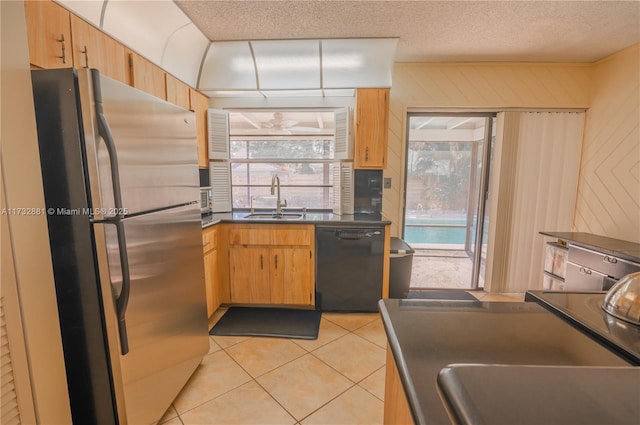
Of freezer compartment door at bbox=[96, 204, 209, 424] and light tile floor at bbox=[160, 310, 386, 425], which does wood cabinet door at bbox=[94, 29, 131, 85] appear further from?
light tile floor at bbox=[160, 310, 386, 425]

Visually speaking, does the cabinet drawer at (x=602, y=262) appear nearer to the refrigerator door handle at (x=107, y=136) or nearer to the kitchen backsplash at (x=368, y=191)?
the kitchen backsplash at (x=368, y=191)

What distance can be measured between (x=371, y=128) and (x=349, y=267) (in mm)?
1352

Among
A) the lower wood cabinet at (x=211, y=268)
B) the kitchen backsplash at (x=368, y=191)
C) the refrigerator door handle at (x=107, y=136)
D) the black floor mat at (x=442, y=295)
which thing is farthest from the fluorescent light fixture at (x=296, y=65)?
the black floor mat at (x=442, y=295)

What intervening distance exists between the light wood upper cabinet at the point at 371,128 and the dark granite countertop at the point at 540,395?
253 cm

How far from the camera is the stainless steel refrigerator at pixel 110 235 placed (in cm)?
117

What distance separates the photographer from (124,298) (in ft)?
4.15

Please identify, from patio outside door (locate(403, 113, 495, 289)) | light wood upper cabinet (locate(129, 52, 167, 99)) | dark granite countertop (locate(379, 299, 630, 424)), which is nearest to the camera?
dark granite countertop (locate(379, 299, 630, 424))

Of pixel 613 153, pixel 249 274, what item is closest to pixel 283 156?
pixel 249 274

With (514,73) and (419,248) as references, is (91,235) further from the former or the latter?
(419,248)

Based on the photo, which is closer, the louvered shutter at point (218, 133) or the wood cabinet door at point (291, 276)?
the wood cabinet door at point (291, 276)

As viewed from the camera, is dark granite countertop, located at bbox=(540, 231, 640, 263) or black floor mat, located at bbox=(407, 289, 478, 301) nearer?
dark granite countertop, located at bbox=(540, 231, 640, 263)

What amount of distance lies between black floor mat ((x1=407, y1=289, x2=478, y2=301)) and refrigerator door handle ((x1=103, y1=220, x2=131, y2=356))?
2.66 metres

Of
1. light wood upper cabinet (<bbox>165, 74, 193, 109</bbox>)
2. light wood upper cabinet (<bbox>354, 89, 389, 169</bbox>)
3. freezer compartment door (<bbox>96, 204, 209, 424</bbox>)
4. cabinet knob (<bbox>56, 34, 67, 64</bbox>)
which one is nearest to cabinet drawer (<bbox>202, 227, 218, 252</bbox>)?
freezer compartment door (<bbox>96, 204, 209, 424</bbox>)

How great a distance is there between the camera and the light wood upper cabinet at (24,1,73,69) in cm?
137
